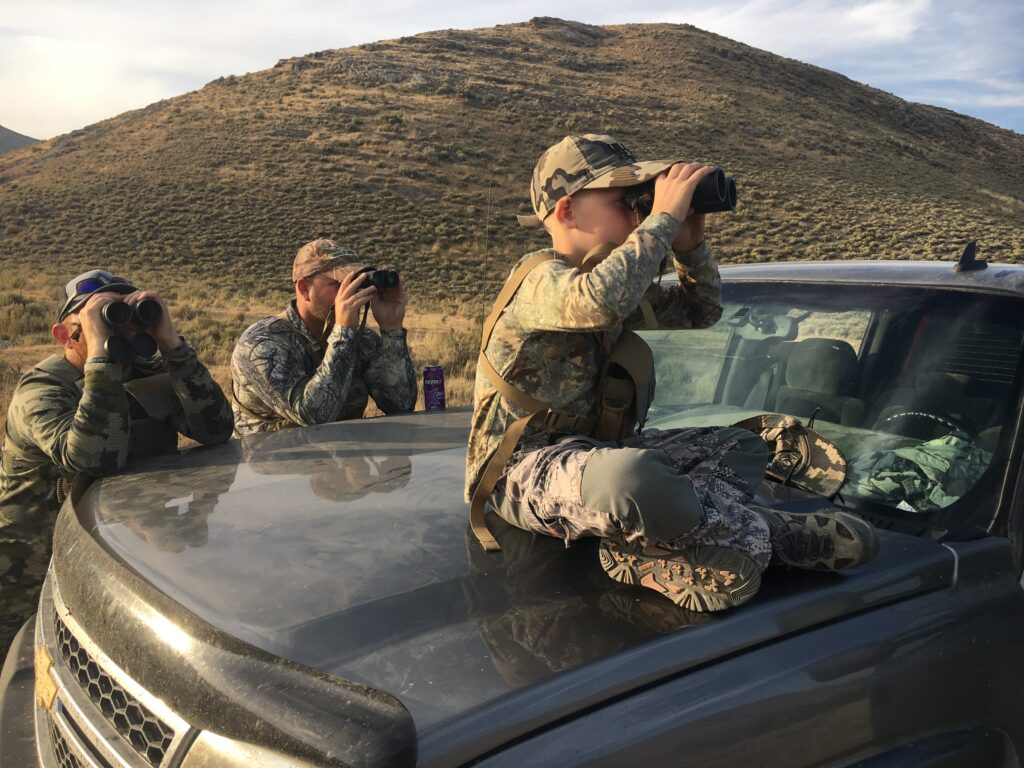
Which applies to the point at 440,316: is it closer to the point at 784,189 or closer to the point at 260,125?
the point at 784,189

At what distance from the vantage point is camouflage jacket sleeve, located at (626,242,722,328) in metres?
2.42

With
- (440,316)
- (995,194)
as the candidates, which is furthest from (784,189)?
(440,316)

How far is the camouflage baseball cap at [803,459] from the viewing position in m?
2.34

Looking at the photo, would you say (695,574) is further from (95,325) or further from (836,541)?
(95,325)

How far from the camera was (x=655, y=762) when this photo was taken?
4.73 ft

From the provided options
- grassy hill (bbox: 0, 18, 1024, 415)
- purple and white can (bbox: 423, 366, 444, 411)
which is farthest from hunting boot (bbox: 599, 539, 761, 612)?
grassy hill (bbox: 0, 18, 1024, 415)

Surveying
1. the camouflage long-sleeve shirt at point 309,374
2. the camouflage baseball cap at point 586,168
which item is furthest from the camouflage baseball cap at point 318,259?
the camouflage baseball cap at point 586,168

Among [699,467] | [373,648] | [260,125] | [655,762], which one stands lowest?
[655,762]

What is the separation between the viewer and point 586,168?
2.12m

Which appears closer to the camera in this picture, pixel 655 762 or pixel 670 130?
pixel 655 762

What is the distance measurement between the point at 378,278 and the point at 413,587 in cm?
256

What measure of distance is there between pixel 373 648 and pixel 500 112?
4705 centimetres

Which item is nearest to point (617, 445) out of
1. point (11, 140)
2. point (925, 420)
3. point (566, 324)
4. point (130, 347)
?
point (566, 324)

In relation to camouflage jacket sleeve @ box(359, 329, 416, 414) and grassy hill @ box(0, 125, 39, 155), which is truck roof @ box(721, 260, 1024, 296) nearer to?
camouflage jacket sleeve @ box(359, 329, 416, 414)
